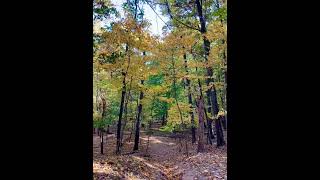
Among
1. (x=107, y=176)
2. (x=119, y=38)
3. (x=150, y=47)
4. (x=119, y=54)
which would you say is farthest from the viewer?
(x=150, y=47)
